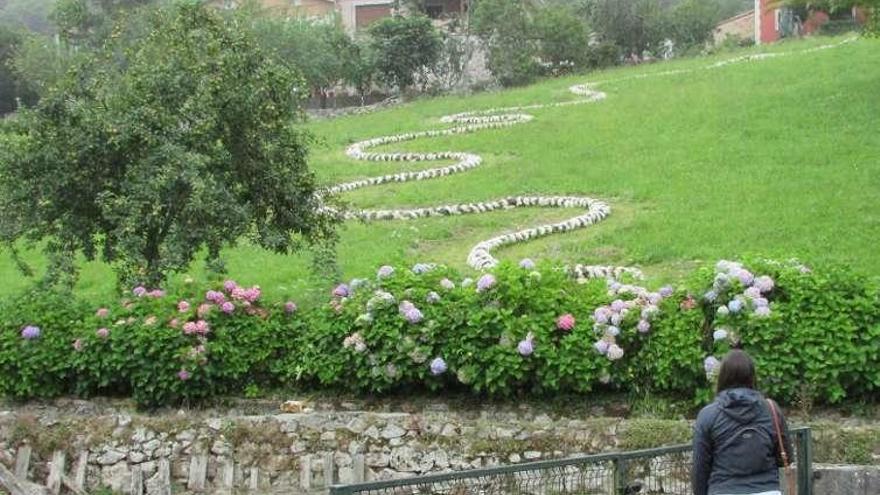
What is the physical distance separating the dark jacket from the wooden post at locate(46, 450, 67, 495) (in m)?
5.05

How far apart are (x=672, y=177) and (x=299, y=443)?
1006 cm

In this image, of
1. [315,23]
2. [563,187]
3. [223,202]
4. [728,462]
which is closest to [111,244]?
[223,202]

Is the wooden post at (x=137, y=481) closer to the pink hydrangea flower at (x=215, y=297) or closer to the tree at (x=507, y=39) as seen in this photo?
the pink hydrangea flower at (x=215, y=297)

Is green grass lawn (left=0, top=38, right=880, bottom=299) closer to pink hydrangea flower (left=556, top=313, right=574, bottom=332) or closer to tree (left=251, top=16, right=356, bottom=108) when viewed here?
pink hydrangea flower (left=556, top=313, right=574, bottom=332)

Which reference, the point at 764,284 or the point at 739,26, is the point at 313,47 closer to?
the point at 739,26

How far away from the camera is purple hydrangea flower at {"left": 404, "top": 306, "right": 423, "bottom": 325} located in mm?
9141

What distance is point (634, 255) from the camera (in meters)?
13.2

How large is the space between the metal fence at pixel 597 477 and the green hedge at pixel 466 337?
1414 mm

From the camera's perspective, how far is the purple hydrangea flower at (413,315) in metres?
9.14

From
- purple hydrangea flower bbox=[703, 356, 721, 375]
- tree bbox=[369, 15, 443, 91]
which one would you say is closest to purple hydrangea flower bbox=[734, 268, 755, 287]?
purple hydrangea flower bbox=[703, 356, 721, 375]

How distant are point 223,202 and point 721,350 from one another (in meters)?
4.17

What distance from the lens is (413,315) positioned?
9.14 meters

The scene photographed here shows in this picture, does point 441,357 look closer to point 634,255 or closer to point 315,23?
point 634,255

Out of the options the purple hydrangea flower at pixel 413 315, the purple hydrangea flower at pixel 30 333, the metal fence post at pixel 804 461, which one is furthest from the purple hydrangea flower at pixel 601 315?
the purple hydrangea flower at pixel 30 333
